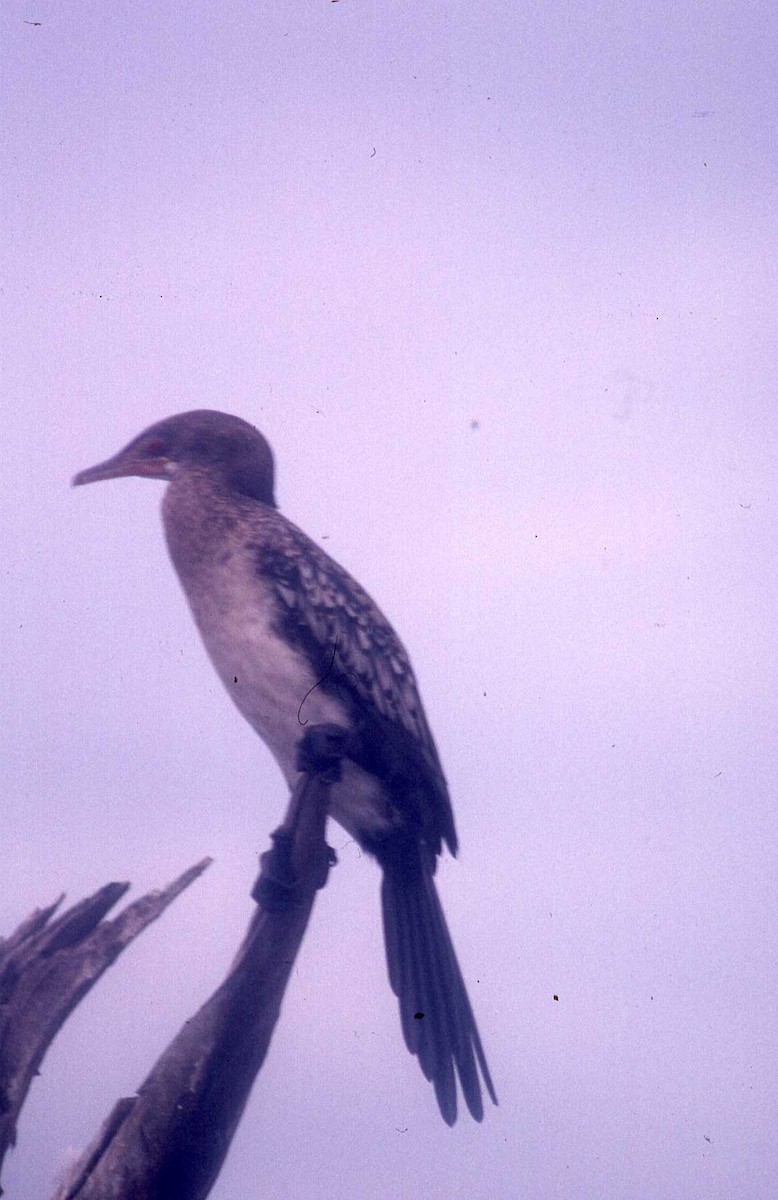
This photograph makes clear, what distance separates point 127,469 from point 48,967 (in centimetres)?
148

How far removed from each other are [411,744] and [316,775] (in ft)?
1.61

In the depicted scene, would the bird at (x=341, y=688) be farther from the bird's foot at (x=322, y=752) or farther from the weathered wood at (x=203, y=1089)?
the weathered wood at (x=203, y=1089)

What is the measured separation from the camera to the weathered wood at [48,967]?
2424mm

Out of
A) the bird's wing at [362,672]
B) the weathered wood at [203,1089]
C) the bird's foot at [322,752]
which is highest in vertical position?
the bird's wing at [362,672]

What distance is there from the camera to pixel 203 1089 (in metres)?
2.17

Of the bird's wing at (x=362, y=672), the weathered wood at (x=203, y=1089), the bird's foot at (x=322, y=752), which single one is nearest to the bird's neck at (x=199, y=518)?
the bird's wing at (x=362, y=672)

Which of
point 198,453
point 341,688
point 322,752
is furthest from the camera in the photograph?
point 198,453

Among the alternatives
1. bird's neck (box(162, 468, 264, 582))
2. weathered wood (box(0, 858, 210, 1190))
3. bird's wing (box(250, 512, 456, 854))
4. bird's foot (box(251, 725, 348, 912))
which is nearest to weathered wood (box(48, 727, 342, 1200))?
bird's foot (box(251, 725, 348, 912))

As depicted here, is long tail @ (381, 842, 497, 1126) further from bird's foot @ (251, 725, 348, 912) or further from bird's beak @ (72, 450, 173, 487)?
bird's beak @ (72, 450, 173, 487)

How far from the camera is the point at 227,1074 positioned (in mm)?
2199

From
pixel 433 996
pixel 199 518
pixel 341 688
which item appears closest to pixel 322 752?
pixel 341 688

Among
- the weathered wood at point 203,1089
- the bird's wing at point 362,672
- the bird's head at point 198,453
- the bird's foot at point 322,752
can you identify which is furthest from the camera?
the bird's head at point 198,453

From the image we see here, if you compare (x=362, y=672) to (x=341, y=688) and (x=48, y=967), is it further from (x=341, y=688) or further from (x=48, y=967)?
(x=48, y=967)

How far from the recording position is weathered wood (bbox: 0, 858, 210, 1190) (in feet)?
7.95
